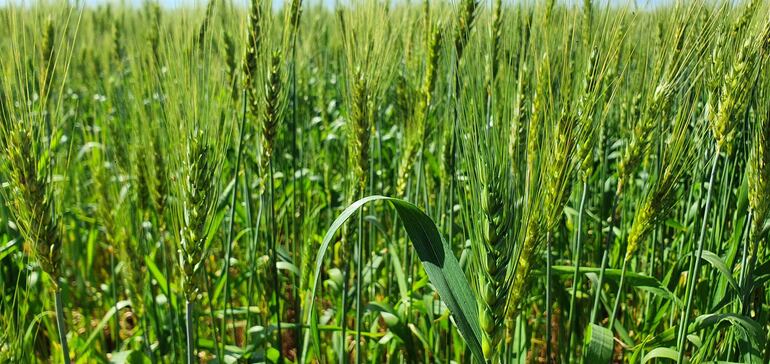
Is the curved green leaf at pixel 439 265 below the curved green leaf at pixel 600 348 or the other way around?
the other way around

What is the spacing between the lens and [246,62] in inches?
72.4

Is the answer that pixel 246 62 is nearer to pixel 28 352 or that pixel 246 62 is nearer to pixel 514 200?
pixel 514 200

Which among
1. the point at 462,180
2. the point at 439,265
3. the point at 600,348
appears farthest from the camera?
the point at 600,348

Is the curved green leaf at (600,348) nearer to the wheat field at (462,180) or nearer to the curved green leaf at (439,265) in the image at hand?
the wheat field at (462,180)

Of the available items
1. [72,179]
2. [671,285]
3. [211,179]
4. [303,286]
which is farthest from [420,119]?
[72,179]

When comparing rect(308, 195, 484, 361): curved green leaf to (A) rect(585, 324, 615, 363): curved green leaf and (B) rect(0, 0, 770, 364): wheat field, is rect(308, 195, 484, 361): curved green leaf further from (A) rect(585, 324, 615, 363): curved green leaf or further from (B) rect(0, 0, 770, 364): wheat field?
(A) rect(585, 324, 615, 363): curved green leaf

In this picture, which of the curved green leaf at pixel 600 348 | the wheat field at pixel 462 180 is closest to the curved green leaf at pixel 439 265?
the wheat field at pixel 462 180

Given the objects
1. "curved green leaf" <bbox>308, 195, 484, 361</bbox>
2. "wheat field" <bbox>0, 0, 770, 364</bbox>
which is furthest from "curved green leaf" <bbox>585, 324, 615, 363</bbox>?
"curved green leaf" <bbox>308, 195, 484, 361</bbox>

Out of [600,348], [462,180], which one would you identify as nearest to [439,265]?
[462,180]

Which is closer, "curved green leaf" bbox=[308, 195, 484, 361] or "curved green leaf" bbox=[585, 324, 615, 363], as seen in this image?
"curved green leaf" bbox=[308, 195, 484, 361]

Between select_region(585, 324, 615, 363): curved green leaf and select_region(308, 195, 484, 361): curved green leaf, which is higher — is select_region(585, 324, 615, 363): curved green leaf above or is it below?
below

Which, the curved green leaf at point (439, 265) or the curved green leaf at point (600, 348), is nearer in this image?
the curved green leaf at point (439, 265)

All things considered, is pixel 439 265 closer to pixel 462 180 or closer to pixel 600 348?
pixel 462 180

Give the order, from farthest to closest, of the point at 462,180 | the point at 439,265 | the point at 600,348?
1. the point at 600,348
2. the point at 462,180
3. the point at 439,265
